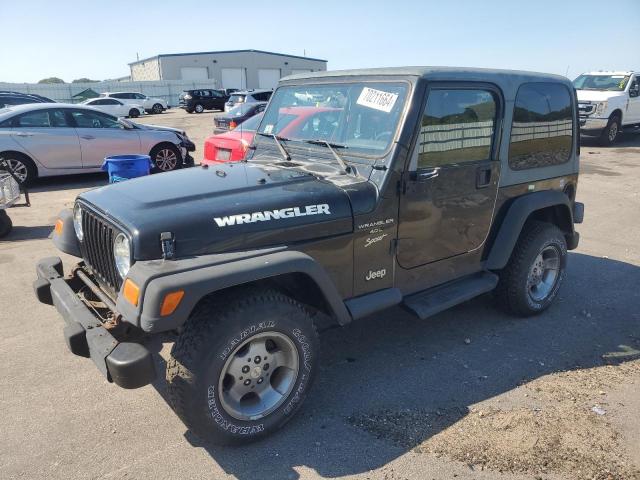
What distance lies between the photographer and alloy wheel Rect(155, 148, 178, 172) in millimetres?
10422

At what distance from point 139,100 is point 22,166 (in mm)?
26114

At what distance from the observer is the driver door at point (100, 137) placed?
31.6 feet

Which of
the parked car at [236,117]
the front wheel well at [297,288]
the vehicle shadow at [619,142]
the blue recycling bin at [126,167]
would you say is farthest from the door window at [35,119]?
the vehicle shadow at [619,142]

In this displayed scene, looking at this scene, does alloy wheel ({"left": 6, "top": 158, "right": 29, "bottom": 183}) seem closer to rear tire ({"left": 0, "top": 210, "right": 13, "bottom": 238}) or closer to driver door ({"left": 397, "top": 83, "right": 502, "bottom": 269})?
rear tire ({"left": 0, "top": 210, "right": 13, "bottom": 238})

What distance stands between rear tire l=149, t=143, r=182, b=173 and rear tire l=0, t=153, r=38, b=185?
7.18 ft

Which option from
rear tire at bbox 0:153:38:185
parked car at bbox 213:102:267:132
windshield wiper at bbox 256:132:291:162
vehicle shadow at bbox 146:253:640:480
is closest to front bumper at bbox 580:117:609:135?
parked car at bbox 213:102:267:132

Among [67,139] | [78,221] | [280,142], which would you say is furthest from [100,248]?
[67,139]

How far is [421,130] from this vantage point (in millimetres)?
3283

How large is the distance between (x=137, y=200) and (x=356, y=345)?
2042 millimetres

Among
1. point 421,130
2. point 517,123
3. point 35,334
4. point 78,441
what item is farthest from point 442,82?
point 35,334

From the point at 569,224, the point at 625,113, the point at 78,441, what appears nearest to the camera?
the point at 78,441

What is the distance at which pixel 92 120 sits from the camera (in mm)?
9797

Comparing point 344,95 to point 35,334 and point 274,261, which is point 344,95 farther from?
point 35,334

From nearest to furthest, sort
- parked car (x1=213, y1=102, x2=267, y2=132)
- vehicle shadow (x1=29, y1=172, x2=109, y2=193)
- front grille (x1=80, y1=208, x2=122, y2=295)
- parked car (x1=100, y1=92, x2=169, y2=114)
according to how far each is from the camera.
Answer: front grille (x1=80, y1=208, x2=122, y2=295) < vehicle shadow (x1=29, y1=172, x2=109, y2=193) < parked car (x1=213, y1=102, x2=267, y2=132) < parked car (x1=100, y1=92, x2=169, y2=114)
